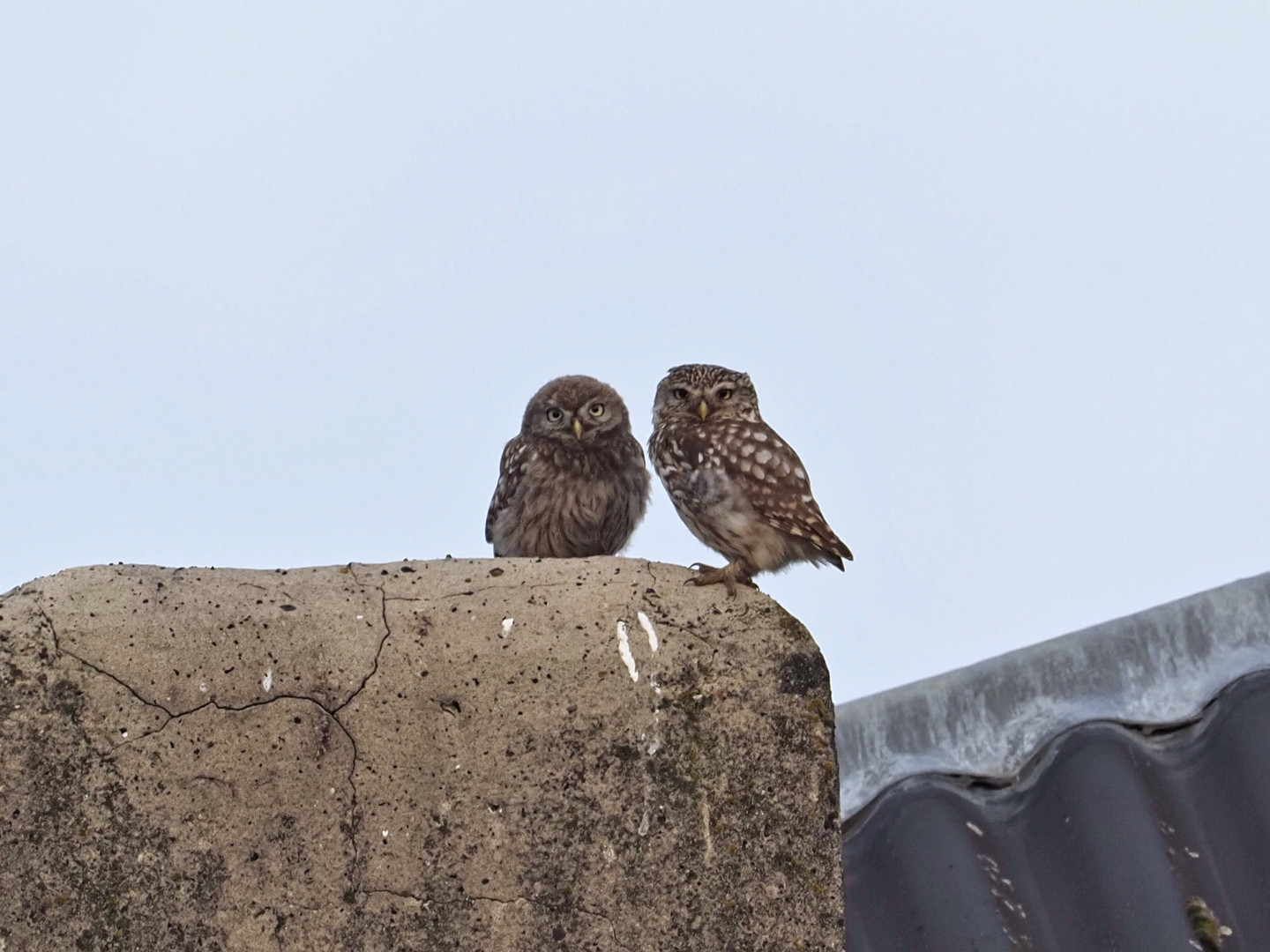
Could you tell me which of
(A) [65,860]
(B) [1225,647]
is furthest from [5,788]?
(B) [1225,647]

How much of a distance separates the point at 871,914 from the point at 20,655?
2060mm

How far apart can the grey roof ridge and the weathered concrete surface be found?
1796mm

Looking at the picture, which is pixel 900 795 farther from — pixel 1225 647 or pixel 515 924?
pixel 515 924

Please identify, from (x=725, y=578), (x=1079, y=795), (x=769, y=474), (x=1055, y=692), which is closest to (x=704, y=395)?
(x=769, y=474)

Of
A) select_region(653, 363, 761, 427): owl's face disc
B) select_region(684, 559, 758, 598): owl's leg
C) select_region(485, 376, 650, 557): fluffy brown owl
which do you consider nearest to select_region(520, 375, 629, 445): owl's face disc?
select_region(485, 376, 650, 557): fluffy brown owl

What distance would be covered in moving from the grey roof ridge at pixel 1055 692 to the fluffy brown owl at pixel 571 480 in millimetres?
887

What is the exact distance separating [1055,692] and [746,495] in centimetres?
120

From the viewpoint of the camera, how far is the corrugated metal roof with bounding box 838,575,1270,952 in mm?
3359

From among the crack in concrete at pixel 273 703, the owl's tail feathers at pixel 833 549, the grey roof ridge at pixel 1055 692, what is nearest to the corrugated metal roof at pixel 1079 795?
the grey roof ridge at pixel 1055 692

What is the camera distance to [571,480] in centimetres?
399

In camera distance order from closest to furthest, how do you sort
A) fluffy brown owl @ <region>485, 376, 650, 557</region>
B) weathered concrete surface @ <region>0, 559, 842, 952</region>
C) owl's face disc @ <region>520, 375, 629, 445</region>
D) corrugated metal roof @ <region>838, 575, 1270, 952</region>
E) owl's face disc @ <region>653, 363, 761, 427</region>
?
weathered concrete surface @ <region>0, 559, 842, 952</region> → corrugated metal roof @ <region>838, 575, 1270, 952</region> → fluffy brown owl @ <region>485, 376, 650, 557</region> → owl's face disc @ <region>520, 375, 629, 445</region> → owl's face disc @ <region>653, 363, 761, 427</region>

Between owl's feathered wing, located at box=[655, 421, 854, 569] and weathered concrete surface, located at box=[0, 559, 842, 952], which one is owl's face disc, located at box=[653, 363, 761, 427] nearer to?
owl's feathered wing, located at box=[655, 421, 854, 569]

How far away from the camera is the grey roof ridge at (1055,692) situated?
3.99 m

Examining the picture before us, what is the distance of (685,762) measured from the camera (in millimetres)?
2232
